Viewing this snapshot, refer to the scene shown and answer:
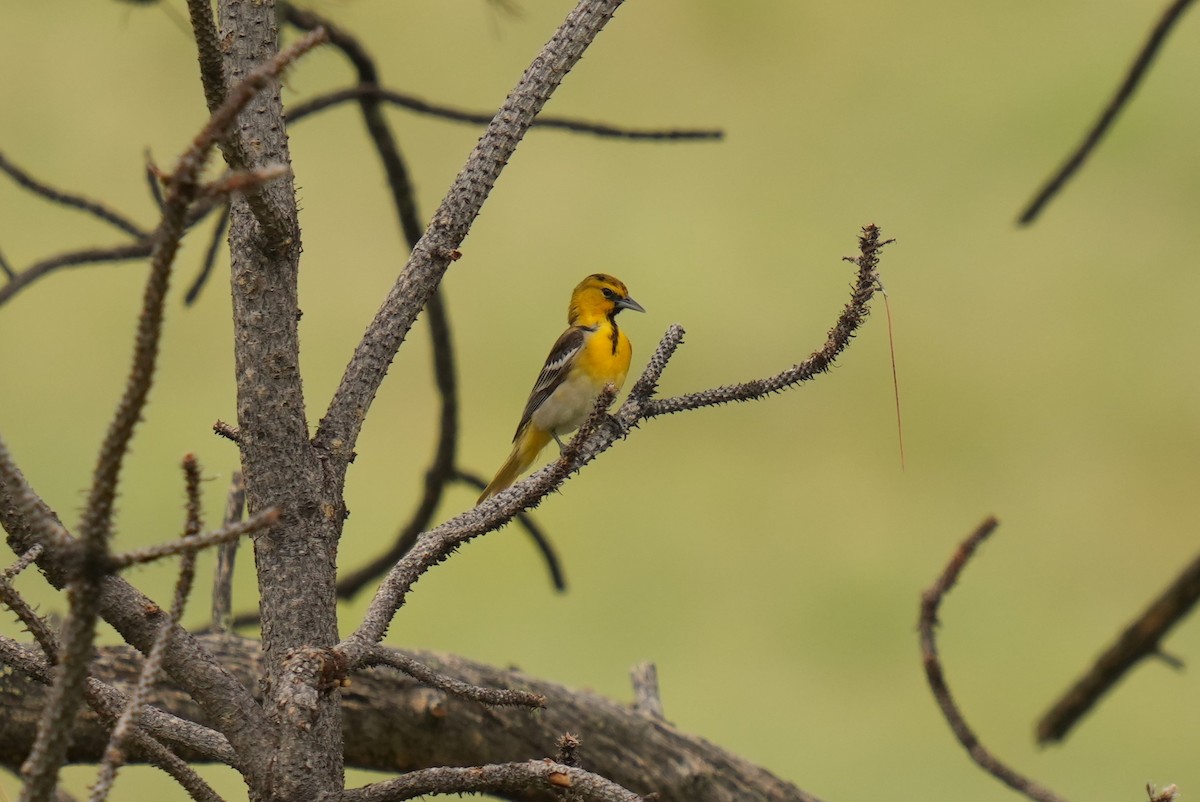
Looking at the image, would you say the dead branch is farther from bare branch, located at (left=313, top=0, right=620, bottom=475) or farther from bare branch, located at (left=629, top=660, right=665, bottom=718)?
bare branch, located at (left=313, top=0, right=620, bottom=475)

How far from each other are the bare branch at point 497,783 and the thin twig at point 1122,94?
1.25 m

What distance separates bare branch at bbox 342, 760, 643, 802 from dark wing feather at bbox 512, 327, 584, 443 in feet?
5.36

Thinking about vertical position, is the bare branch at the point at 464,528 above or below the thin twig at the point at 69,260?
below

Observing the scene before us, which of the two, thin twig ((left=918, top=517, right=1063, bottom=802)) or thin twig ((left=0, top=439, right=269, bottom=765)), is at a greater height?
thin twig ((left=918, top=517, right=1063, bottom=802))

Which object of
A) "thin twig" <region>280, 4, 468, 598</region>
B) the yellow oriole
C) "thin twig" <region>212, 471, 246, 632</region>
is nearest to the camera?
"thin twig" <region>212, 471, 246, 632</region>

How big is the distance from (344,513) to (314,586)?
57mm

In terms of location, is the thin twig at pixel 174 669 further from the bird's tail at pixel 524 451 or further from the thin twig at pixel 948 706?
the bird's tail at pixel 524 451

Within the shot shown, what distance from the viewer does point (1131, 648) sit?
1.54 metres

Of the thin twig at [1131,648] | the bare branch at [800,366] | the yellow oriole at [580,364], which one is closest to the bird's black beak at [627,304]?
the yellow oriole at [580,364]

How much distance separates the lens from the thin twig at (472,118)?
1569 millimetres

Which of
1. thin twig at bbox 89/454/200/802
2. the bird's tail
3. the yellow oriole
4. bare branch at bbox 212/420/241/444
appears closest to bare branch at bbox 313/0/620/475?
bare branch at bbox 212/420/241/444

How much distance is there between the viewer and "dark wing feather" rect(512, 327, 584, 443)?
7.75 ft

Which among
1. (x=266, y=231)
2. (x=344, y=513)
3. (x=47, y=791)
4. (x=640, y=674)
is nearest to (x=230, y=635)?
(x=640, y=674)

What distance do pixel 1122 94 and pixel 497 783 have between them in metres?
1.37
